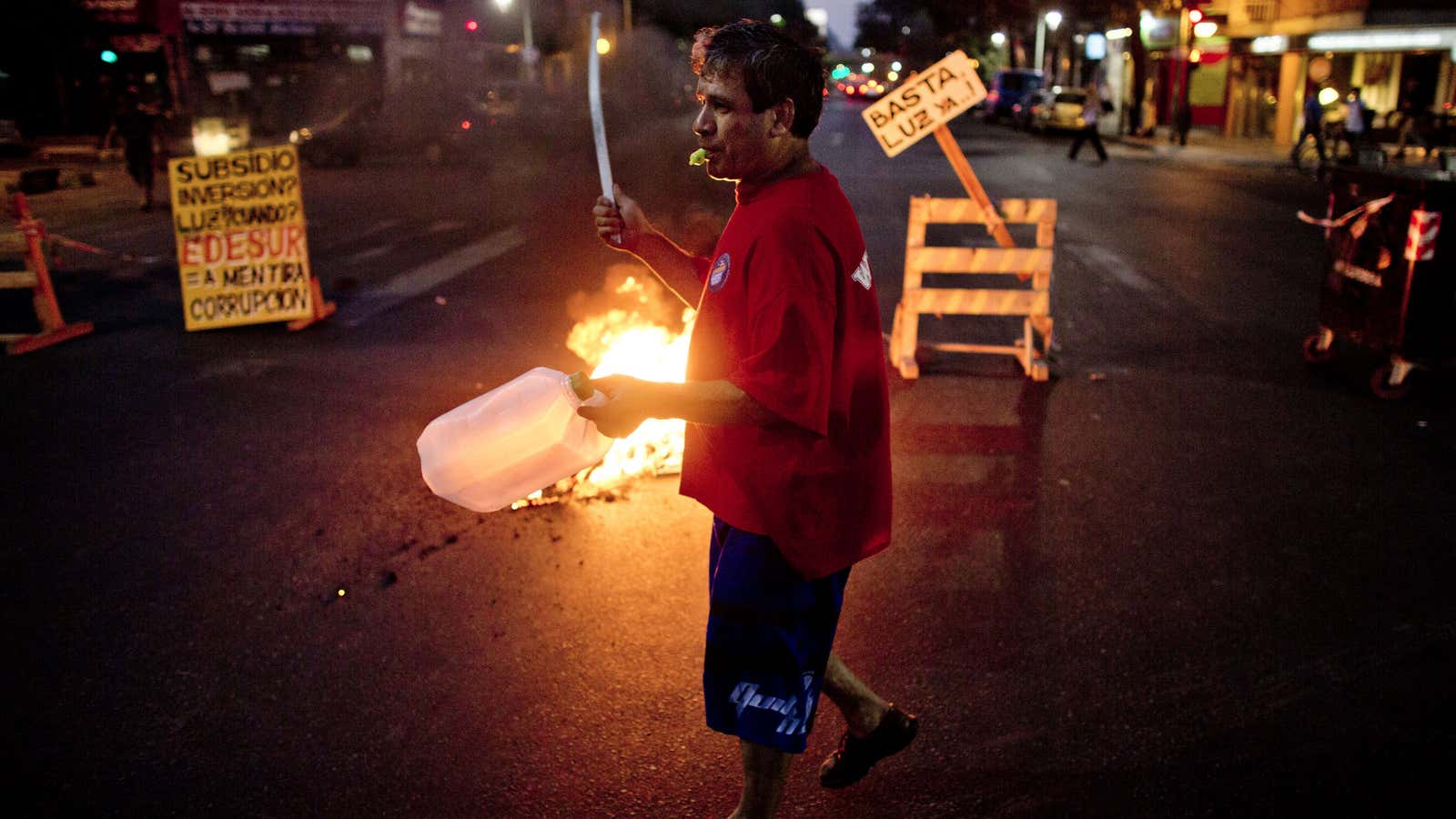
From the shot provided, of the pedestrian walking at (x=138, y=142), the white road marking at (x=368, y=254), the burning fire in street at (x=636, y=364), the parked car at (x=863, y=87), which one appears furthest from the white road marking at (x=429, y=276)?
the parked car at (x=863, y=87)

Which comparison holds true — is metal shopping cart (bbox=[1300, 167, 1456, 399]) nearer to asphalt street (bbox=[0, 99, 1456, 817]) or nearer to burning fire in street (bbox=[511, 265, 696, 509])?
asphalt street (bbox=[0, 99, 1456, 817])

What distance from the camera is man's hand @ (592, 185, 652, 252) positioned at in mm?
2629

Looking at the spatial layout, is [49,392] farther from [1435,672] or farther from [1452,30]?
[1452,30]

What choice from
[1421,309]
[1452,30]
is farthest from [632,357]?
[1452,30]

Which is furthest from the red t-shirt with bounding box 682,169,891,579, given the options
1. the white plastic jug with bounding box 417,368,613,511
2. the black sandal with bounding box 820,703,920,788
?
the black sandal with bounding box 820,703,920,788

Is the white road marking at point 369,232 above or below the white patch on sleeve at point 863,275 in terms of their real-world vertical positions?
below

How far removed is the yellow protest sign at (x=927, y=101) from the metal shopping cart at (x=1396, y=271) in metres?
2.49

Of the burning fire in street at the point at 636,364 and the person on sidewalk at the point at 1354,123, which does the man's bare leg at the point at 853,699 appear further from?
the person on sidewalk at the point at 1354,123

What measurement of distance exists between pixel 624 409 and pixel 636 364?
12.6 ft

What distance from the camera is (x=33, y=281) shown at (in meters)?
8.31

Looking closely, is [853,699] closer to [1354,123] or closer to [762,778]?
[762,778]

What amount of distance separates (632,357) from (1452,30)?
92.7ft

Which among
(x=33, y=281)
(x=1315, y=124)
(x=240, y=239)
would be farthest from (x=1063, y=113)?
(x=33, y=281)

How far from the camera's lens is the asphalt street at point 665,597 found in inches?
120
